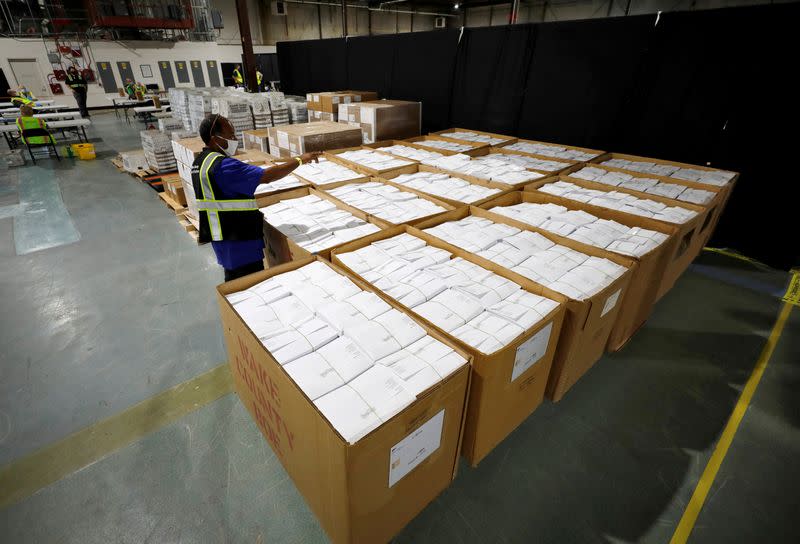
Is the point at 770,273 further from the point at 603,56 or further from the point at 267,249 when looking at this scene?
the point at 267,249

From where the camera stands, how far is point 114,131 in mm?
13852

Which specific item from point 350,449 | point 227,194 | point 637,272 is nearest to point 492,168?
point 637,272

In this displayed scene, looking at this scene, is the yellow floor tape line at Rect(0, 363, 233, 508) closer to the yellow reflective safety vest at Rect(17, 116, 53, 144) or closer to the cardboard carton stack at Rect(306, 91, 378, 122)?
the cardboard carton stack at Rect(306, 91, 378, 122)

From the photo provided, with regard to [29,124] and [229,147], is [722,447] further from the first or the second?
[29,124]

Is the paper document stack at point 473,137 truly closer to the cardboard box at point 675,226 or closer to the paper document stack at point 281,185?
the cardboard box at point 675,226

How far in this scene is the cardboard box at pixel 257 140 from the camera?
605 cm

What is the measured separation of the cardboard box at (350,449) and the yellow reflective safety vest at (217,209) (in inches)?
35.3

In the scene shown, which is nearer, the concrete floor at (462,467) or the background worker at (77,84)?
the concrete floor at (462,467)

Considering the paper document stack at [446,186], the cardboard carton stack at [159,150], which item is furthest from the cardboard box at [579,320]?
the cardboard carton stack at [159,150]

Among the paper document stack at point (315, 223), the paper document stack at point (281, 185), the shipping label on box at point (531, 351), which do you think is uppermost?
the paper document stack at point (281, 185)

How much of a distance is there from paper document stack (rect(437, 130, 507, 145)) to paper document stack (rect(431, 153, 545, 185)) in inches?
40.5

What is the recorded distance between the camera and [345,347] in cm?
186

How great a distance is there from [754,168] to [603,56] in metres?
2.68

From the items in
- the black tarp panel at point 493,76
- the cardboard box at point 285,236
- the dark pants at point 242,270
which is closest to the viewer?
the cardboard box at point 285,236
